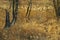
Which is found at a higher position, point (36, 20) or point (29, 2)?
point (29, 2)

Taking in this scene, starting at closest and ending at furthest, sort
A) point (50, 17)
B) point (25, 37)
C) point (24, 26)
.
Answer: point (25, 37)
point (24, 26)
point (50, 17)

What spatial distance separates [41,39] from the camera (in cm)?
267

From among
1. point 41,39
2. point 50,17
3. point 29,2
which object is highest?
point 29,2

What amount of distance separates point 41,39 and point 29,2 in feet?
2.71

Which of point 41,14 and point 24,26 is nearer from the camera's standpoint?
point 24,26

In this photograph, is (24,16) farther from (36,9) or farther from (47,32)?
(47,32)

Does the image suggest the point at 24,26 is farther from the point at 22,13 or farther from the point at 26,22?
the point at 22,13

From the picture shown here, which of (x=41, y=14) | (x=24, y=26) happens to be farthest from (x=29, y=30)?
(x=41, y=14)

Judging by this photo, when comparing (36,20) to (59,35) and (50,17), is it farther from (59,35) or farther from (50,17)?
(59,35)

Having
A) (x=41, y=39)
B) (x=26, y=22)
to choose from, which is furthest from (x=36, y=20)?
(x=41, y=39)

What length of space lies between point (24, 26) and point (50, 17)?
1.71 feet

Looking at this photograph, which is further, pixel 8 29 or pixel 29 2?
pixel 29 2

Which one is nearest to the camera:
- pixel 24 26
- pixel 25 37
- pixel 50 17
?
pixel 25 37

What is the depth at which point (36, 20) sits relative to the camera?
308 centimetres
